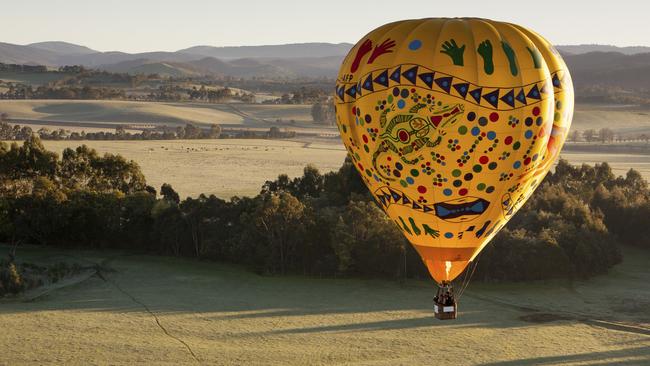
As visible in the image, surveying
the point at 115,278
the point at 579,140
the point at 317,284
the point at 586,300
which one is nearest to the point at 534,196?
the point at 586,300

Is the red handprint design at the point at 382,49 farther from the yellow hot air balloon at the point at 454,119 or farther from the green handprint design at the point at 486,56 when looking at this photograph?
the green handprint design at the point at 486,56

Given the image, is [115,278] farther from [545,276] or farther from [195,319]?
[545,276]

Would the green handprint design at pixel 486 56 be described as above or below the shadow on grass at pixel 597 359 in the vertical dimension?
above

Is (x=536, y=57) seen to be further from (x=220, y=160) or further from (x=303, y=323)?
(x=220, y=160)

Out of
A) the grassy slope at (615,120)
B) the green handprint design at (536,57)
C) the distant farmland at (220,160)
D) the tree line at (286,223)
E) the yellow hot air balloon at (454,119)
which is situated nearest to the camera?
the yellow hot air balloon at (454,119)

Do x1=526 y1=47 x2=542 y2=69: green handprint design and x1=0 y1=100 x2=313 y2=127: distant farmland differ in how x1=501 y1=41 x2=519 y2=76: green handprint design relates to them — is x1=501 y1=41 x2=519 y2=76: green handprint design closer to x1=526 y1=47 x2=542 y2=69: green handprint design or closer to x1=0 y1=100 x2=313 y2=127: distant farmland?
x1=526 y1=47 x2=542 y2=69: green handprint design

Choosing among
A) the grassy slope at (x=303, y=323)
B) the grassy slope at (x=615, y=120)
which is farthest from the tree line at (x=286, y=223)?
the grassy slope at (x=615, y=120)

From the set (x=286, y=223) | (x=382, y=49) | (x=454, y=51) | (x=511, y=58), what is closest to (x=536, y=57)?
(x=511, y=58)
